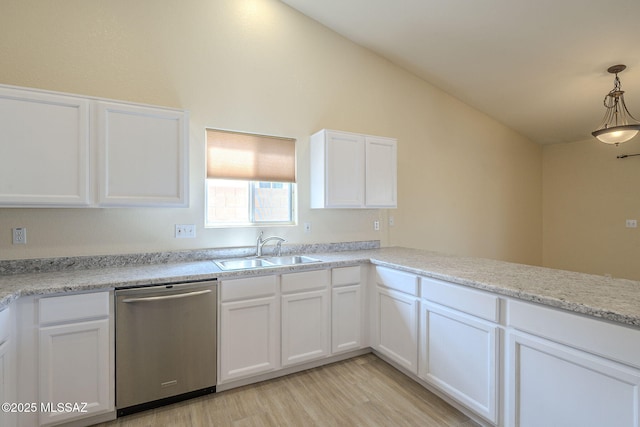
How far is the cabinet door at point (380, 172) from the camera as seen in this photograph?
321 cm

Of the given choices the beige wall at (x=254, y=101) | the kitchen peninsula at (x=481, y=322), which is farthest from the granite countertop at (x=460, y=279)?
the beige wall at (x=254, y=101)

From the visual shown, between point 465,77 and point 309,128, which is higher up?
point 465,77

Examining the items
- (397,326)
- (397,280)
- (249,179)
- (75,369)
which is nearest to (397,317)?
(397,326)

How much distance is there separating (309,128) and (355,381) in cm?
240

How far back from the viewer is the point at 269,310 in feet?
7.86

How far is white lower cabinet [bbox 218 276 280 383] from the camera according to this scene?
2246 mm

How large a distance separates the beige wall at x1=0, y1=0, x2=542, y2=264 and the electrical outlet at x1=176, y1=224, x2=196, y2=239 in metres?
0.05

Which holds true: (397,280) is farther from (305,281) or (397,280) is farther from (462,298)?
(305,281)

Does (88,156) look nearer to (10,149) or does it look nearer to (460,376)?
(10,149)

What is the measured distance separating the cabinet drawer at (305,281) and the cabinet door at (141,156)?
99 cm

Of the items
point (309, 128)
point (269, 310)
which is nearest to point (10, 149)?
point (269, 310)

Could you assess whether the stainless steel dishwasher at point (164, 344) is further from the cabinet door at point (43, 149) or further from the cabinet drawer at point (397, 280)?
the cabinet drawer at point (397, 280)

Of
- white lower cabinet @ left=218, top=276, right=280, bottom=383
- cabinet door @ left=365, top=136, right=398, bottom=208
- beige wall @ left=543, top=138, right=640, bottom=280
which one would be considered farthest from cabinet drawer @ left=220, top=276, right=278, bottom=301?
beige wall @ left=543, top=138, right=640, bottom=280

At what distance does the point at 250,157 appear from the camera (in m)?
2.98
